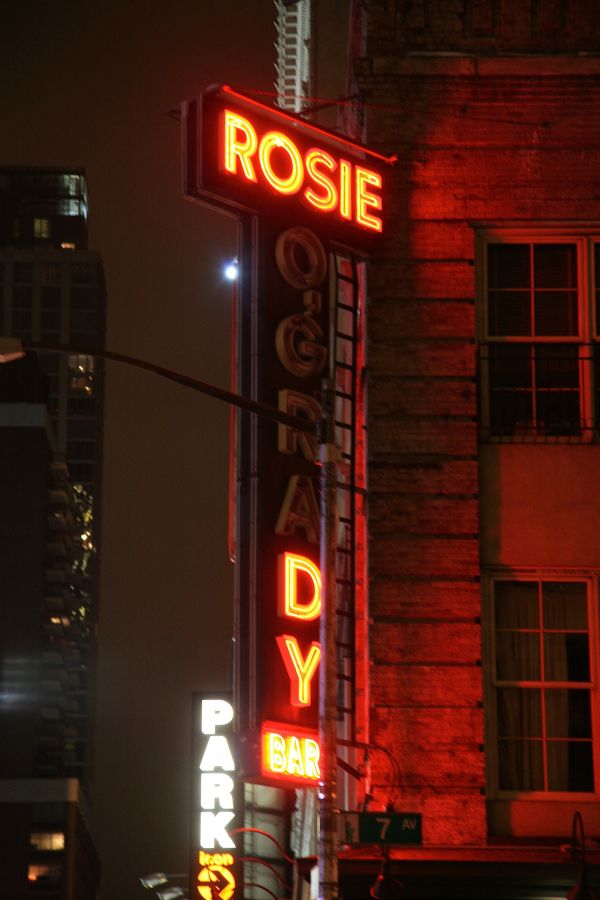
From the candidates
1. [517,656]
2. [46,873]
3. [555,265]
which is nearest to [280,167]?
[555,265]

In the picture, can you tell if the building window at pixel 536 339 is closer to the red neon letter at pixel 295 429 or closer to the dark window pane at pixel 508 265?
the dark window pane at pixel 508 265

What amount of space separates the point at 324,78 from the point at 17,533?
82361mm

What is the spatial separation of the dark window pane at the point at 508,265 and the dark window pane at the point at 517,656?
4246 millimetres

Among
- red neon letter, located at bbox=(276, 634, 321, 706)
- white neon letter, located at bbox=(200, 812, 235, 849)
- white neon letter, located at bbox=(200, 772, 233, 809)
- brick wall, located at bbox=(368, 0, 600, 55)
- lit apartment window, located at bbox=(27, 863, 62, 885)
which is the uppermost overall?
brick wall, located at bbox=(368, 0, 600, 55)

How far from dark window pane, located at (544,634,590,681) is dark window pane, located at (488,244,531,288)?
4292 millimetres

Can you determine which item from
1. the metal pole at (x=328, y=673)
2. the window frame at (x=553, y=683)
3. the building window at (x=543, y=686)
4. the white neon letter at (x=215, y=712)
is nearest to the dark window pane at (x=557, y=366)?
the window frame at (x=553, y=683)

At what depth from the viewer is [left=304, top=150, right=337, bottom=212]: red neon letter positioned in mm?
18047

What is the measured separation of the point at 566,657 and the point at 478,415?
2.97m


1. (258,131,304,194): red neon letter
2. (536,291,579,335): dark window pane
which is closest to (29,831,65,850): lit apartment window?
(258,131,304,194): red neon letter

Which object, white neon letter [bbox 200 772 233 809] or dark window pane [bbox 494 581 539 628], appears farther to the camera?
white neon letter [bbox 200 772 233 809]

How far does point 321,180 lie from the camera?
1819 cm

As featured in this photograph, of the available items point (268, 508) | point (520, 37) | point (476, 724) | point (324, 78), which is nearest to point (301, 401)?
point (268, 508)

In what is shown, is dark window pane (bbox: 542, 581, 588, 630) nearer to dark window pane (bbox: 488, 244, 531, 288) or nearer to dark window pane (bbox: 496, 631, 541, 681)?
dark window pane (bbox: 496, 631, 541, 681)

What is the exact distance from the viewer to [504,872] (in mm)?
14500
